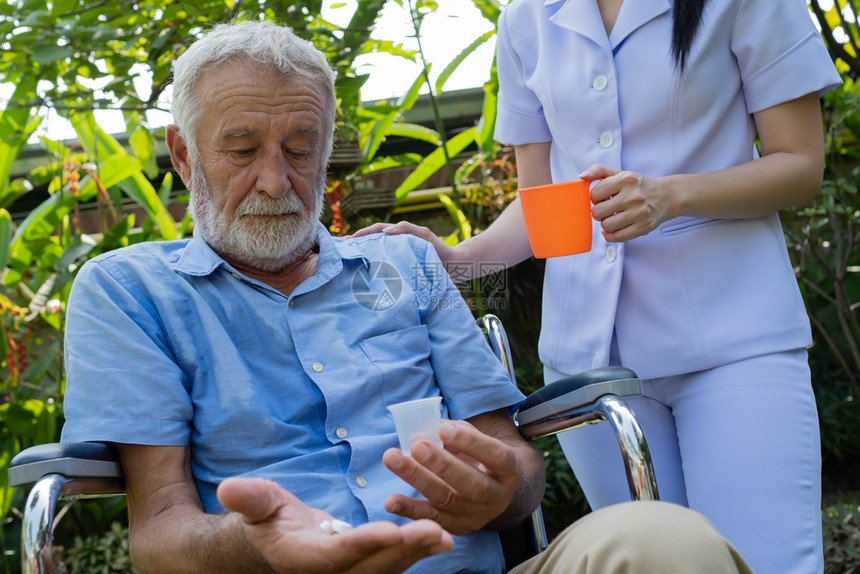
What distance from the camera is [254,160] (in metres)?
1.74

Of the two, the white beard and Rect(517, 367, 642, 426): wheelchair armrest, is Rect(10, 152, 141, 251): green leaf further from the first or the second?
Rect(517, 367, 642, 426): wheelchair armrest

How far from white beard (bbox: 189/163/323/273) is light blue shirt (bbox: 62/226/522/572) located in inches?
2.0

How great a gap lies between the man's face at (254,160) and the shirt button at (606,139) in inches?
24.6

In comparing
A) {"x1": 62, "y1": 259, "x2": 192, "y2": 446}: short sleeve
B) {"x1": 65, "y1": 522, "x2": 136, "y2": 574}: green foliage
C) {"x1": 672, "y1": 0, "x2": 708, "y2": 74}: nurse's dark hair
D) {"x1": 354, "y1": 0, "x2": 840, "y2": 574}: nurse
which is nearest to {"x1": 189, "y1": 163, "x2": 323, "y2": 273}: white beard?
{"x1": 62, "y1": 259, "x2": 192, "y2": 446}: short sleeve

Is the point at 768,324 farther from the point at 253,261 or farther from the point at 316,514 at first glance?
the point at 253,261

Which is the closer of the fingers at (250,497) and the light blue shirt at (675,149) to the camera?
the fingers at (250,497)

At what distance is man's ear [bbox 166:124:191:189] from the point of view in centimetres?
182

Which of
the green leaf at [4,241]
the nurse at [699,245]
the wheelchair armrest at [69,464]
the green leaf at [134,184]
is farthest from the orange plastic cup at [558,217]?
the green leaf at [4,241]

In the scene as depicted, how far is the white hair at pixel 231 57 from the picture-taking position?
1728mm

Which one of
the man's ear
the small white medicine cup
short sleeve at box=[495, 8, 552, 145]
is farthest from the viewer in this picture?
short sleeve at box=[495, 8, 552, 145]

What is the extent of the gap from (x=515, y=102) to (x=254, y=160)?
2.17ft

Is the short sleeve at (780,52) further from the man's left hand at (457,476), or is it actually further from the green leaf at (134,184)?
the green leaf at (134,184)

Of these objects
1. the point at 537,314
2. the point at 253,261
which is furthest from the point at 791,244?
the point at 253,261

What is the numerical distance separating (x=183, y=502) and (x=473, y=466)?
54cm
